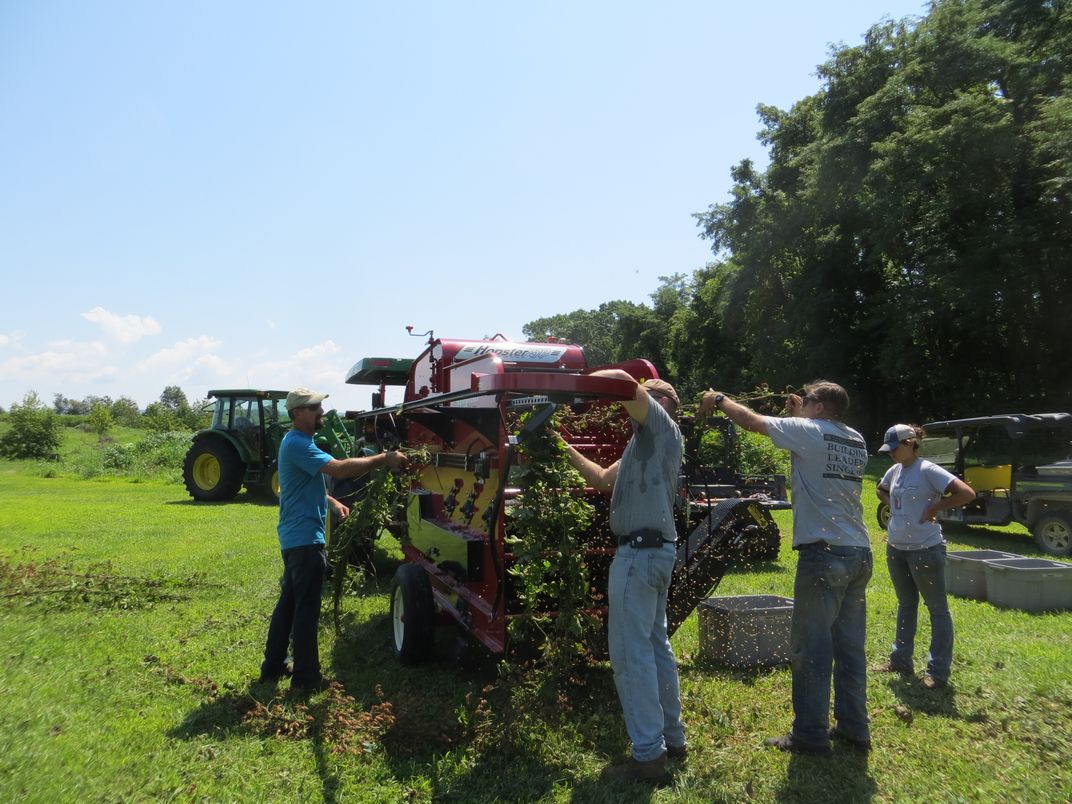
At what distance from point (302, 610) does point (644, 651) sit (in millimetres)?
2272

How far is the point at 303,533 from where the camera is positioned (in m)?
4.75

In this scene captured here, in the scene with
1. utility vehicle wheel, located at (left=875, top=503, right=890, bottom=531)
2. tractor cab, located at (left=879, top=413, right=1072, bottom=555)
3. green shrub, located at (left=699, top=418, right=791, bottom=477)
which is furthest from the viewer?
green shrub, located at (left=699, top=418, right=791, bottom=477)

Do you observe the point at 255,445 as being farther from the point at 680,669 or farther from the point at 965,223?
the point at 965,223

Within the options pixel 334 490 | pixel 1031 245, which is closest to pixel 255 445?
pixel 334 490

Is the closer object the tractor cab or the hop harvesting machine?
the hop harvesting machine

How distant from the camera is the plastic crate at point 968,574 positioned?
7.15 meters

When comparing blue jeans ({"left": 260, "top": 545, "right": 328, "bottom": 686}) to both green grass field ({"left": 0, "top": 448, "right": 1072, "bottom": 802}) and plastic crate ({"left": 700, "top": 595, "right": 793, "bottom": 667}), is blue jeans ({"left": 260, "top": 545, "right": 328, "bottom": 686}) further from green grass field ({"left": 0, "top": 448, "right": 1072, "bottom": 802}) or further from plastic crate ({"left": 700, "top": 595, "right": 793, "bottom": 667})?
plastic crate ({"left": 700, "top": 595, "right": 793, "bottom": 667})

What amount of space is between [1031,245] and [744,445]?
52.7 ft

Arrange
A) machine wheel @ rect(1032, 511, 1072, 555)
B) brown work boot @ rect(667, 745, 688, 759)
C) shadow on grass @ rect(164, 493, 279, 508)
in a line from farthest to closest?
1. shadow on grass @ rect(164, 493, 279, 508)
2. machine wheel @ rect(1032, 511, 1072, 555)
3. brown work boot @ rect(667, 745, 688, 759)

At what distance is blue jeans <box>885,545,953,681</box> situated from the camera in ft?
15.8

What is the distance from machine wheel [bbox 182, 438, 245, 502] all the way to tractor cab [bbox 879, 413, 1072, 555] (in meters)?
13.8

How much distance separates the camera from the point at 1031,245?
75.7 feet

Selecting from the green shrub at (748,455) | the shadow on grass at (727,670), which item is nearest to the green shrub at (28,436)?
the green shrub at (748,455)

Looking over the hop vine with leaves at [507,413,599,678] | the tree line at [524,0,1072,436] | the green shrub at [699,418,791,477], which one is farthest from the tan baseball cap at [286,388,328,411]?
the tree line at [524,0,1072,436]
